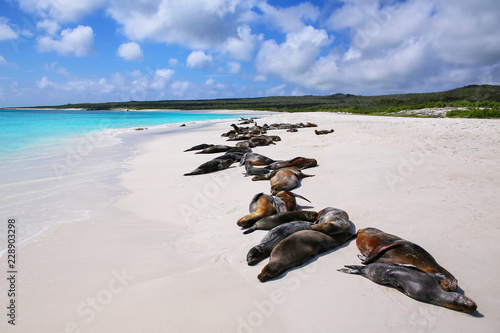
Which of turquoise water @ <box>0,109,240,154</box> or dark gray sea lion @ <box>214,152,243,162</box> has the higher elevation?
turquoise water @ <box>0,109,240,154</box>

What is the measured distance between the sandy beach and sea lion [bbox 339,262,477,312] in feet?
0.20

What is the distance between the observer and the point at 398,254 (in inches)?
113

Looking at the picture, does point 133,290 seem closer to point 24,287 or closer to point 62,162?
point 24,287

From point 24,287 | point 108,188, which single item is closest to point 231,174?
point 108,188

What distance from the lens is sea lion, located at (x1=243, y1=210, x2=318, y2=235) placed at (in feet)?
13.0

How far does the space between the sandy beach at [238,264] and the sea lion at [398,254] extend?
0.58 feet

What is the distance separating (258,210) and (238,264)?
1.16 metres

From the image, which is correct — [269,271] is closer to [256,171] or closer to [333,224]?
[333,224]

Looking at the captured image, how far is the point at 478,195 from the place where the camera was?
4.52 m

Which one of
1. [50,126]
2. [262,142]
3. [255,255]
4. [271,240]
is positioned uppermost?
[50,126]

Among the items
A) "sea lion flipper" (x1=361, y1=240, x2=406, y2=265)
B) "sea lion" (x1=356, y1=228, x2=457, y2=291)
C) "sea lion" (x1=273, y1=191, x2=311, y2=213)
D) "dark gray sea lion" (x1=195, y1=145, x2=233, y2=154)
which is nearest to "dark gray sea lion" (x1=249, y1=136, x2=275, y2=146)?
"dark gray sea lion" (x1=195, y1=145, x2=233, y2=154)

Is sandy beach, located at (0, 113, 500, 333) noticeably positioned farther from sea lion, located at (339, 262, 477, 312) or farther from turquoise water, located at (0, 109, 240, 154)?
turquoise water, located at (0, 109, 240, 154)

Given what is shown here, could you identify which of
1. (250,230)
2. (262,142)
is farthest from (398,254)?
(262,142)

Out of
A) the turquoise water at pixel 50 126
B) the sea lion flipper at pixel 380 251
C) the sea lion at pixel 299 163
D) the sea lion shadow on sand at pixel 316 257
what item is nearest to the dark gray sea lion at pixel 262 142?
the sea lion at pixel 299 163
